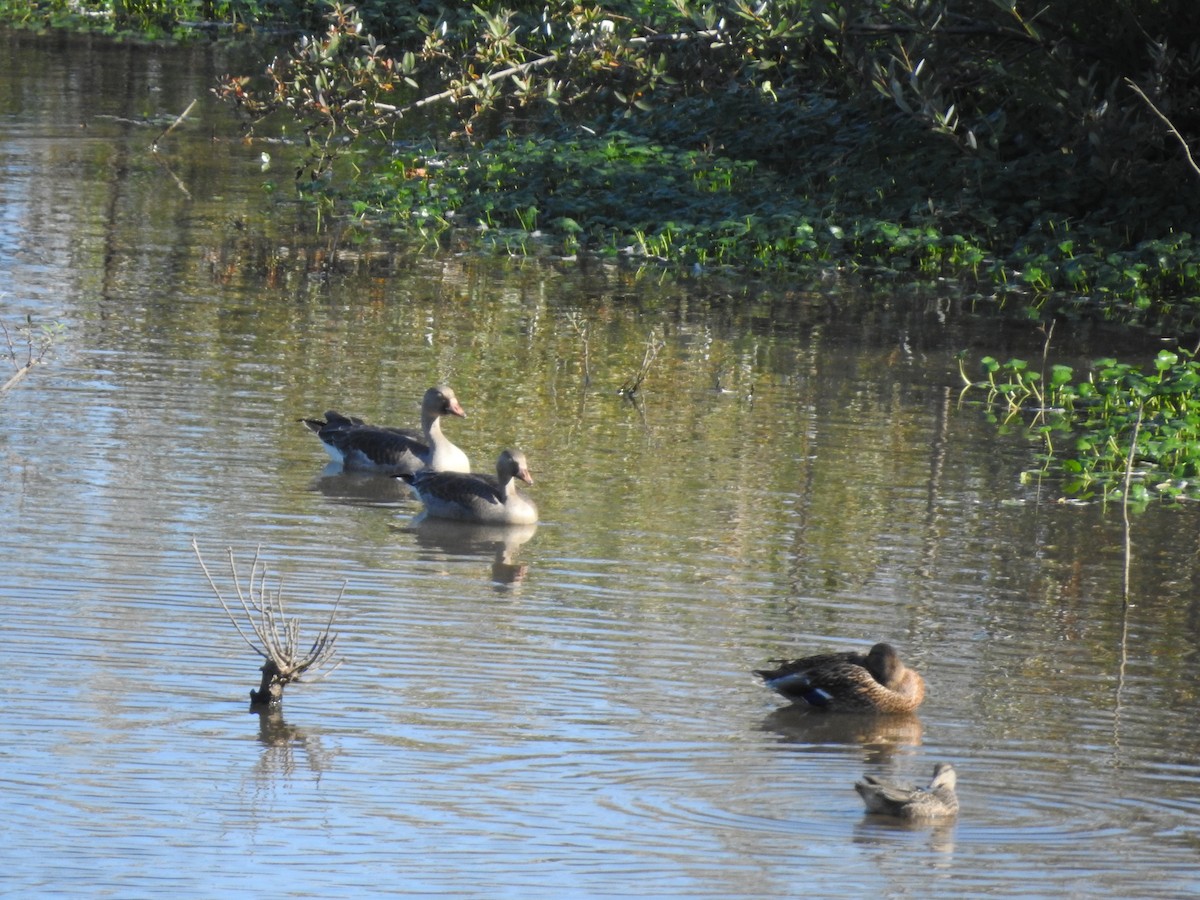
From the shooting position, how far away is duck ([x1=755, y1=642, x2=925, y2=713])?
8.86m

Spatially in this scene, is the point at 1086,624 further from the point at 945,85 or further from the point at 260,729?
the point at 945,85

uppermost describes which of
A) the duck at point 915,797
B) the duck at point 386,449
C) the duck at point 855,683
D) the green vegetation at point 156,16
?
the green vegetation at point 156,16

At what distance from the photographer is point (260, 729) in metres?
8.16

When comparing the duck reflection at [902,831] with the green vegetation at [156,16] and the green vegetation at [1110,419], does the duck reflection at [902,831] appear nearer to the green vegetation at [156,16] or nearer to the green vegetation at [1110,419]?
the green vegetation at [1110,419]

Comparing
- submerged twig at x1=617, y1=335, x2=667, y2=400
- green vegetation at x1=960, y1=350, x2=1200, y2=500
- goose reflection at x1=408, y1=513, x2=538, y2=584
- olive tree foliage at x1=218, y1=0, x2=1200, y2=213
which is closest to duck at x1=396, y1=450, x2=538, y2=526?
goose reflection at x1=408, y1=513, x2=538, y2=584

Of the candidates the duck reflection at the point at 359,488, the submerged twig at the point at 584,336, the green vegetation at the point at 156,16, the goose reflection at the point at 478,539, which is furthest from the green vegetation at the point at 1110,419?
the green vegetation at the point at 156,16

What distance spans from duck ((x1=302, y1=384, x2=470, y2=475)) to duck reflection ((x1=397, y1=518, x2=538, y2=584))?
2.43 ft

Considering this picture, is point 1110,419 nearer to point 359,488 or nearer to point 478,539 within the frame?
point 478,539

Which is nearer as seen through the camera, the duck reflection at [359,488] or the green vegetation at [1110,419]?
the duck reflection at [359,488]

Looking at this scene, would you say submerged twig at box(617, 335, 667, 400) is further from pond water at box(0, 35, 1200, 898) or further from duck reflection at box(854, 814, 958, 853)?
duck reflection at box(854, 814, 958, 853)

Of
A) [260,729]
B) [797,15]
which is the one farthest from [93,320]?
[260,729]

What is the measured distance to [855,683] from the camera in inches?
350

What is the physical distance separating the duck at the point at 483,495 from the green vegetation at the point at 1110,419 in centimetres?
369

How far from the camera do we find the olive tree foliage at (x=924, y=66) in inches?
770
